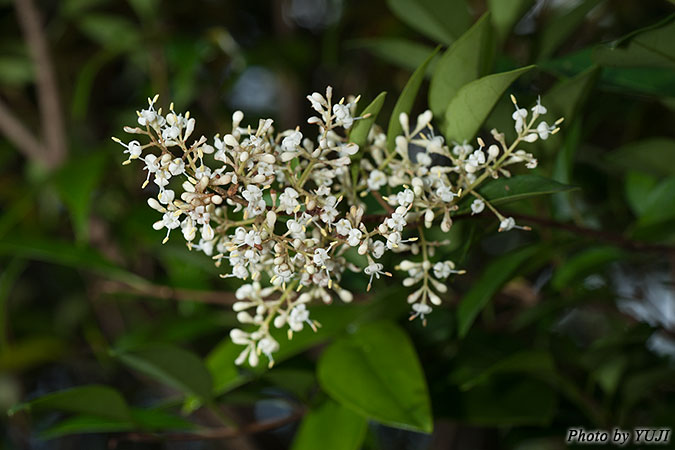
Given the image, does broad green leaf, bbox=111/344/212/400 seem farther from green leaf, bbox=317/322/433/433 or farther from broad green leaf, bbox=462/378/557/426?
broad green leaf, bbox=462/378/557/426

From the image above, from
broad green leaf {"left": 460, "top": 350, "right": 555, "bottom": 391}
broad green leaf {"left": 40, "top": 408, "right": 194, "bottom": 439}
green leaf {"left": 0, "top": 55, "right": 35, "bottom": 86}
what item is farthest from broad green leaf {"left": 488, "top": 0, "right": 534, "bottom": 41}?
green leaf {"left": 0, "top": 55, "right": 35, "bottom": 86}

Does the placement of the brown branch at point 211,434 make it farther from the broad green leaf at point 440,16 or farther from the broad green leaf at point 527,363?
the broad green leaf at point 440,16

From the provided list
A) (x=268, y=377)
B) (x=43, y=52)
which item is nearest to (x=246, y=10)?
(x=43, y=52)

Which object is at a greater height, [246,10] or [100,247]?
[246,10]

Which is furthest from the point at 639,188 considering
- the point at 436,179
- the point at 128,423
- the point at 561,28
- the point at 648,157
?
the point at 128,423

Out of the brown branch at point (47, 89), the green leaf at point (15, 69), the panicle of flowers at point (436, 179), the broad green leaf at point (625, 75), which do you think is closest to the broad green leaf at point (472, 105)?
the panicle of flowers at point (436, 179)

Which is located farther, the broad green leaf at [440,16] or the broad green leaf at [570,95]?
the broad green leaf at [440,16]

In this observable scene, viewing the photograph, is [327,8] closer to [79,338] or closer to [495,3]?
[495,3]
